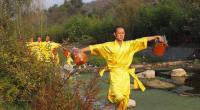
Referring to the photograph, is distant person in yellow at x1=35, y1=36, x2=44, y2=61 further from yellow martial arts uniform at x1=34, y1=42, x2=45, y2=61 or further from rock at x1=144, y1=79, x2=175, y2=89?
rock at x1=144, y1=79, x2=175, y2=89

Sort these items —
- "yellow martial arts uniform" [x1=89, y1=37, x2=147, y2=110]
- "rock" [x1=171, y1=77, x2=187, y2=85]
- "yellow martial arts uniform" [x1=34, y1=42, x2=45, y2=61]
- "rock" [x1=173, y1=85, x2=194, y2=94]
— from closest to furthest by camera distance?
"yellow martial arts uniform" [x1=89, y1=37, x2=147, y2=110], "yellow martial arts uniform" [x1=34, y1=42, x2=45, y2=61], "rock" [x1=173, y1=85, x2=194, y2=94], "rock" [x1=171, y1=77, x2=187, y2=85]

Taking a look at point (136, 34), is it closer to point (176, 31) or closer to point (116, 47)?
point (176, 31)

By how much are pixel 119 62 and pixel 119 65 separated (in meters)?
0.05

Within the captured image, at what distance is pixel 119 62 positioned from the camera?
8266mm

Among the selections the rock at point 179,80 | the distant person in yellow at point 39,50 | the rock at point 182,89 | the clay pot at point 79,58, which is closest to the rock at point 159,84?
the rock at point 182,89

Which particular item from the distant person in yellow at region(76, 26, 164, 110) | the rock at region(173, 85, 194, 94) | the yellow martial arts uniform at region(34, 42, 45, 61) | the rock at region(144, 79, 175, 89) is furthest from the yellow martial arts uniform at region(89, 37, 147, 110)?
the rock at region(144, 79, 175, 89)

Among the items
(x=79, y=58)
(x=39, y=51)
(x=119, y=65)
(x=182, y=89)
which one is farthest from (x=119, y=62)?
(x=182, y=89)

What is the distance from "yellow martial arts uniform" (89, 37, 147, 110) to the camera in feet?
26.6

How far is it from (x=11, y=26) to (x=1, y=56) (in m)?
0.98

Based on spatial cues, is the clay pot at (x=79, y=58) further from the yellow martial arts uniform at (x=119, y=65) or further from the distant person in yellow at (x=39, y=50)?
the distant person in yellow at (x=39, y=50)

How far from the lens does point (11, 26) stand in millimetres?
9328

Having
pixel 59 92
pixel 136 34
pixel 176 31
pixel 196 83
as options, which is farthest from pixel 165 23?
pixel 59 92

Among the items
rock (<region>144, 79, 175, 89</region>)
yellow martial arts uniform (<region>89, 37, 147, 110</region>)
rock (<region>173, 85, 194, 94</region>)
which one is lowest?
rock (<region>173, 85, 194, 94</region>)

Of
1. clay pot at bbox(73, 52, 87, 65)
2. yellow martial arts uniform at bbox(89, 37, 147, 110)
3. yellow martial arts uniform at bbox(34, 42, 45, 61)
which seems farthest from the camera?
yellow martial arts uniform at bbox(34, 42, 45, 61)
